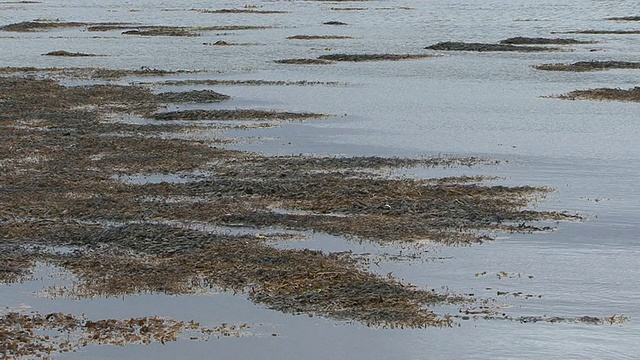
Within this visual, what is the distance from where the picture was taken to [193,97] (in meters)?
27.8

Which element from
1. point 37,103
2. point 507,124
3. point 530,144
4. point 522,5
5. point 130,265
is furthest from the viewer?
point 522,5

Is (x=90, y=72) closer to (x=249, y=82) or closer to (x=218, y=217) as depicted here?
(x=249, y=82)

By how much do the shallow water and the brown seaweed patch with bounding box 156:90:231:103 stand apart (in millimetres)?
571

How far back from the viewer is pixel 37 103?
2659 centimetres

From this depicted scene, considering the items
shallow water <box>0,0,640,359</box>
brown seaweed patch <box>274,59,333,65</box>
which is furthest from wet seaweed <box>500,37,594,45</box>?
brown seaweed patch <box>274,59,333,65</box>

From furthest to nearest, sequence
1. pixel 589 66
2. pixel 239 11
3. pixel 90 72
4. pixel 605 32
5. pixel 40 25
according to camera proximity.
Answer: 1. pixel 239 11
2. pixel 40 25
3. pixel 605 32
4. pixel 589 66
5. pixel 90 72

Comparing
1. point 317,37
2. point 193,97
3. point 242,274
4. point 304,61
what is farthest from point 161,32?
point 242,274

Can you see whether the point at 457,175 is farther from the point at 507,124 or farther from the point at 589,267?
the point at 507,124

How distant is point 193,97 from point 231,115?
3258mm

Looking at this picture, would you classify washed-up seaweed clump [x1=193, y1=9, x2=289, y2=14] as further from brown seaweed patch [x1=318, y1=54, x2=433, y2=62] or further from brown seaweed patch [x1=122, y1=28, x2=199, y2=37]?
brown seaweed patch [x1=318, y1=54, x2=433, y2=62]

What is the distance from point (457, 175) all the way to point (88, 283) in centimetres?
729

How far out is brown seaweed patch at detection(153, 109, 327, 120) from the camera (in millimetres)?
24328

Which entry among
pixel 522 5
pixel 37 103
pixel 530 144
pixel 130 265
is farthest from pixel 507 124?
pixel 522 5

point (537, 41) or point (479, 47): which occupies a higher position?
point (479, 47)
